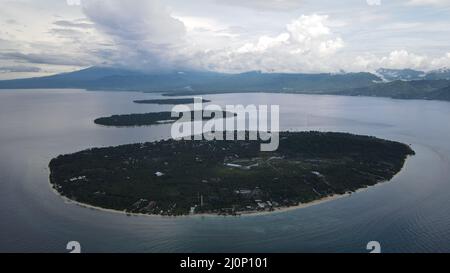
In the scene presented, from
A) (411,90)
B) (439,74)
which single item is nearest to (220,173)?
(411,90)

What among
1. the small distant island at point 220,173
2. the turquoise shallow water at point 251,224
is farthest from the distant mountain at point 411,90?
the turquoise shallow water at point 251,224

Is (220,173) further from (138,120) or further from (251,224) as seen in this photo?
(138,120)

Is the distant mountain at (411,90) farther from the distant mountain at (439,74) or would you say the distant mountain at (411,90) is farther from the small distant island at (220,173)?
the small distant island at (220,173)

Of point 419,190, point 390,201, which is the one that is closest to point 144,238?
point 390,201

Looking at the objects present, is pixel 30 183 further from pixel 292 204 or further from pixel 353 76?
pixel 353 76

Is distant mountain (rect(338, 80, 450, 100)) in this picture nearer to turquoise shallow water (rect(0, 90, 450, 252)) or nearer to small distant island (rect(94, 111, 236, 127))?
small distant island (rect(94, 111, 236, 127))

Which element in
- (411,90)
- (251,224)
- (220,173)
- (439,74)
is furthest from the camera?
(439,74)
